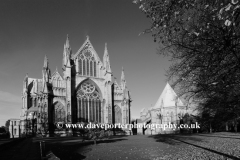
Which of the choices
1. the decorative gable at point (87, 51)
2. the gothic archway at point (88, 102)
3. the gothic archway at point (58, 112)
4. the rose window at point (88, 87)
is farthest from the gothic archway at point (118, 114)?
the gothic archway at point (58, 112)

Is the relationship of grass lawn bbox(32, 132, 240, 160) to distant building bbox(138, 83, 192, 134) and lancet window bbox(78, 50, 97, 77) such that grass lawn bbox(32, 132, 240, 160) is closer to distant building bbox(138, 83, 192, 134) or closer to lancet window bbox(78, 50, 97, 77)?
lancet window bbox(78, 50, 97, 77)

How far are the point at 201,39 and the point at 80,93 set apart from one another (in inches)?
1567

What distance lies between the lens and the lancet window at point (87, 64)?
155 ft

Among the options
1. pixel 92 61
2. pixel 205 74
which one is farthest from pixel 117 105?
pixel 205 74

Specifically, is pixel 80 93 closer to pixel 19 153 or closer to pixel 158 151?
pixel 158 151

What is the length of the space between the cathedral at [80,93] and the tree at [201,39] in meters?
33.9

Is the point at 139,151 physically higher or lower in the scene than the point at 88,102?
lower

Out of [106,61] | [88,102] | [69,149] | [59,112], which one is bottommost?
[69,149]

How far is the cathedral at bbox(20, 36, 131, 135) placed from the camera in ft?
137

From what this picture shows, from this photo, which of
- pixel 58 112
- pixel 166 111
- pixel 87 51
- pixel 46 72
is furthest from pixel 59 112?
pixel 166 111

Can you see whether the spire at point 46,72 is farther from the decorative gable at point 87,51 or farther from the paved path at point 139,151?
the paved path at point 139,151

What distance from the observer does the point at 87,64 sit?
48.1 metres

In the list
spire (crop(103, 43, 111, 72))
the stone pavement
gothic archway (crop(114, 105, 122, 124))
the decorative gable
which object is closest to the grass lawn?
the stone pavement

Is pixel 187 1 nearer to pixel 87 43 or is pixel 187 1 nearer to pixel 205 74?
pixel 205 74
